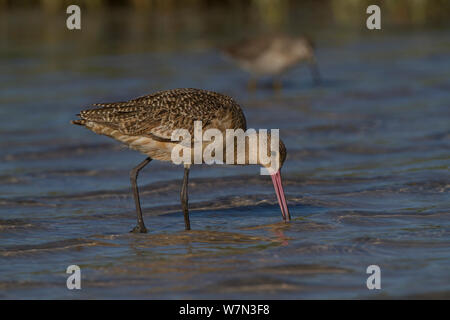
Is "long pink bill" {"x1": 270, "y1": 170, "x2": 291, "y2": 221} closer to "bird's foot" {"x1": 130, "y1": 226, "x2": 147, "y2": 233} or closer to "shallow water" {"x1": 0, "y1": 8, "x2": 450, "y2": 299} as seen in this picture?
"shallow water" {"x1": 0, "y1": 8, "x2": 450, "y2": 299}

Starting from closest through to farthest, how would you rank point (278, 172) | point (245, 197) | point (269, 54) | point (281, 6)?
point (278, 172)
point (245, 197)
point (269, 54)
point (281, 6)

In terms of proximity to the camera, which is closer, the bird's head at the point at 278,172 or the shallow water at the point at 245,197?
the shallow water at the point at 245,197

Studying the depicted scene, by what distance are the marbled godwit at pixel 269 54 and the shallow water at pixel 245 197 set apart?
47 cm

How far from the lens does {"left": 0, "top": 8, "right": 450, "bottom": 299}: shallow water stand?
5.84 metres

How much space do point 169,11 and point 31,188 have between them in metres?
15.7

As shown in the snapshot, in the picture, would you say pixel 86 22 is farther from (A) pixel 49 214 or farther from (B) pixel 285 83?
(A) pixel 49 214

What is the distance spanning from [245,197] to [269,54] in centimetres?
707

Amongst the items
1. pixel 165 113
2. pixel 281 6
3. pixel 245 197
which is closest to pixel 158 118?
pixel 165 113

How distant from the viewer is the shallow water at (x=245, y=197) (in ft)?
19.2

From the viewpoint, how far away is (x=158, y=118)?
23.1 ft

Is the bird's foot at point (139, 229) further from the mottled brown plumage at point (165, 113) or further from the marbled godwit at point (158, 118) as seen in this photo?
the mottled brown plumage at point (165, 113)

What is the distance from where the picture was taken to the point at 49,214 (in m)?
7.78

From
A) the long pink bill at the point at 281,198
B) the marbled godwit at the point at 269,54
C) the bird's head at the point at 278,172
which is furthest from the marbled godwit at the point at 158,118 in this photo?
the marbled godwit at the point at 269,54

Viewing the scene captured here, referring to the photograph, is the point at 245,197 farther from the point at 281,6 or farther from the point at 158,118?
the point at 281,6
